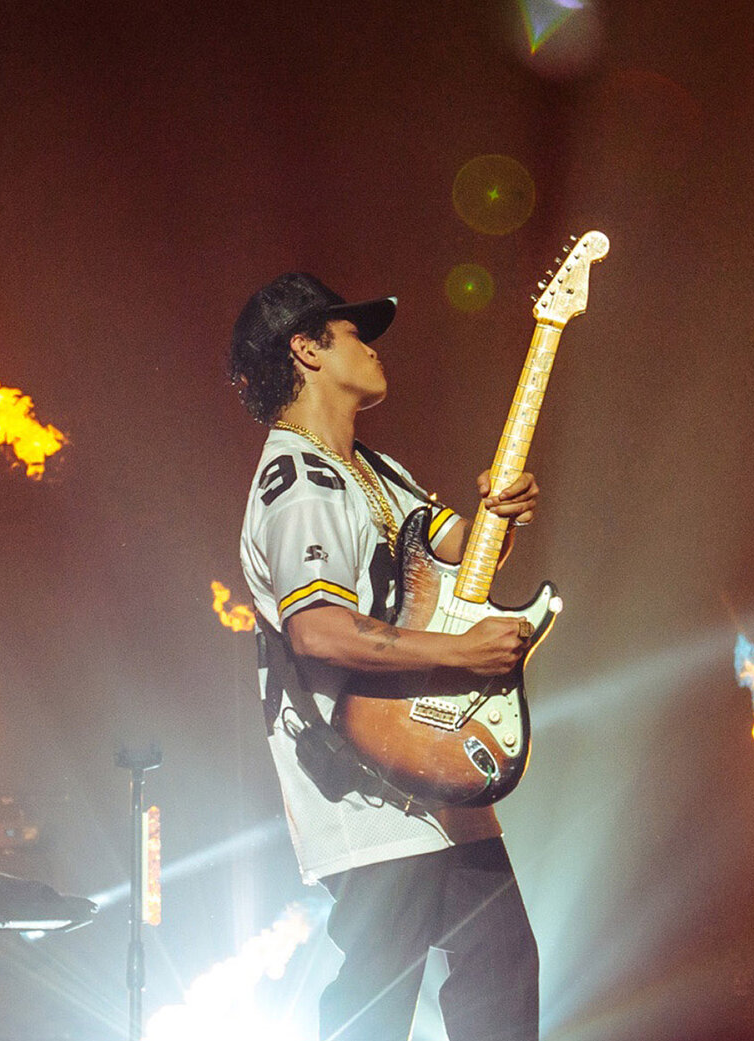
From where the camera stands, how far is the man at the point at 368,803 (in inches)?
66.7

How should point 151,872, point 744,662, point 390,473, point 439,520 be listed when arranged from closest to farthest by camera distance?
1. point 439,520
2. point 390,473
3. point 151,872
4. point 744,662

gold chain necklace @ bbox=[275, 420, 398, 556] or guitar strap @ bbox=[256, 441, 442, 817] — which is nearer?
guitar strap @ bbox=[256, 441, 442, 817]

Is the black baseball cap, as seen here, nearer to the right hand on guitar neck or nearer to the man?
the man

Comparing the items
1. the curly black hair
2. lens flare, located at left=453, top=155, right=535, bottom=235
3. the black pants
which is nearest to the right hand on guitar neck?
the black pants

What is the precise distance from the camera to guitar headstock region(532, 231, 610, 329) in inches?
78.5

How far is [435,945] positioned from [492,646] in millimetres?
578

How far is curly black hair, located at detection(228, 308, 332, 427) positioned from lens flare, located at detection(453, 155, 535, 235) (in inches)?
109

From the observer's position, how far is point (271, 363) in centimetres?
216

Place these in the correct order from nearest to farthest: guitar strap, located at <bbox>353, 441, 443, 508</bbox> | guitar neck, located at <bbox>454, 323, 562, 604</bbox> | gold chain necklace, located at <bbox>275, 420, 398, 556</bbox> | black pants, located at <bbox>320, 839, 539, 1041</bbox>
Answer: black pants, located at <bbox>320, 839, 539, 1041</bbox>, guitar neck, located at <bbox>454, 323, 562, 604</bbox>, gold chain necklace, located at <bbox>275, 420, 398, 556</bbox>, guitar strap, located at <bbox>353, 441, 443, 508</bbox>

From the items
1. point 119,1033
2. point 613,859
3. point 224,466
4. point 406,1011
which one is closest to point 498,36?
point 224,466

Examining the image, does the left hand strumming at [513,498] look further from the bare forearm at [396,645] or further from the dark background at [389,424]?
the dark background at [389,424]

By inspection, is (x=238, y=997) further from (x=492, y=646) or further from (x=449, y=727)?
(x=492, y=646)

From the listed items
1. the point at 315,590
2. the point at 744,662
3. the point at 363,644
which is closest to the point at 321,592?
the point at 315,590

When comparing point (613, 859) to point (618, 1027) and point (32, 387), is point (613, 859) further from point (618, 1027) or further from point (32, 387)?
point (32, 387)
